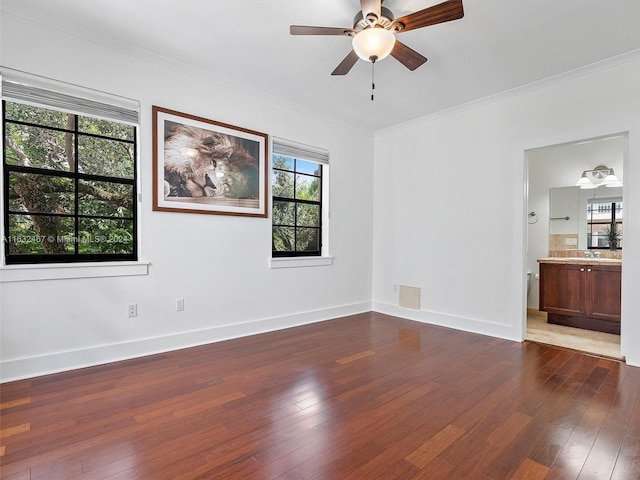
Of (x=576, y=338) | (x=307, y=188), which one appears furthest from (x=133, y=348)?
(x=576, y=338)

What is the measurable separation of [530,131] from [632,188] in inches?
43.9

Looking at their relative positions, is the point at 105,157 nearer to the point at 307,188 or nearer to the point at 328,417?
the point at 307,188

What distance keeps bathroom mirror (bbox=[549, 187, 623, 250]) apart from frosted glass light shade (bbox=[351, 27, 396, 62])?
4192 mm

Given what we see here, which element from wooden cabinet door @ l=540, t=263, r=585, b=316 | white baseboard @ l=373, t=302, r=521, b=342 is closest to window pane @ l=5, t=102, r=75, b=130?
white baseboard @ l=373, t=302, r=521, b=342

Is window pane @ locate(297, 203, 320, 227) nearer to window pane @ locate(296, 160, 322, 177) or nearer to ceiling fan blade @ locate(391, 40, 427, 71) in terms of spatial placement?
window pane @ locate(296, 160, 322, 177)

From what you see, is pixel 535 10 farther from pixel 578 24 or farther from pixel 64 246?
pixel 64 246

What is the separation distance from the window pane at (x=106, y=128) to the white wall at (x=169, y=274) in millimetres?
155

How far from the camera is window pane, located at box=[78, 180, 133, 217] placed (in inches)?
116

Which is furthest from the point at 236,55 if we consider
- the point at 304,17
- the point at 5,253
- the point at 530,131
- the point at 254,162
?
the point at 530,131

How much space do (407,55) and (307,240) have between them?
267cm

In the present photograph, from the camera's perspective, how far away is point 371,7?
7.23 ft

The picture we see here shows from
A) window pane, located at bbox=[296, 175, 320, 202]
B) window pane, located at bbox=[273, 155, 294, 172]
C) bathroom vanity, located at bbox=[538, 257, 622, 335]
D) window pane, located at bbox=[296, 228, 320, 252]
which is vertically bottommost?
bathroom vanity, located at bbox=[538, 257, 622, 335]

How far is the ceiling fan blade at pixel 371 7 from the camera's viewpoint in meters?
2.17

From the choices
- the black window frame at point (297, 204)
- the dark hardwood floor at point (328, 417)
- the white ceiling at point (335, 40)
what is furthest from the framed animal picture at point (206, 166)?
the dark hardwood floor at point (328, 417)
